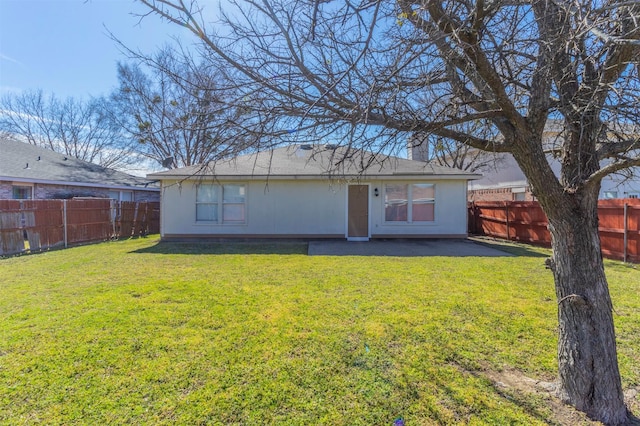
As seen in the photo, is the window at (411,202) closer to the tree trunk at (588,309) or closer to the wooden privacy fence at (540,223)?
the wooden privacy fence at (540,223)

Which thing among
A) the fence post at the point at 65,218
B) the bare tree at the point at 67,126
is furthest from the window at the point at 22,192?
the bare tree at the point at 67,126

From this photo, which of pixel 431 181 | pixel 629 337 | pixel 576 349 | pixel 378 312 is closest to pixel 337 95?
pixel 576 349

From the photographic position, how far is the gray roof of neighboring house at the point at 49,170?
1277 centimetres

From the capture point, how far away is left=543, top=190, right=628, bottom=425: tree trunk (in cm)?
230

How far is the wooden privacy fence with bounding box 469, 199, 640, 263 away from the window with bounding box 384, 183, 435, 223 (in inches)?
131

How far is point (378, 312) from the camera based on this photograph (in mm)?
4363

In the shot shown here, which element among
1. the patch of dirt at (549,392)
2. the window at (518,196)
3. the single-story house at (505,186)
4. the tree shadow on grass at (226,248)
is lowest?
the patch of dirt at (549,392)

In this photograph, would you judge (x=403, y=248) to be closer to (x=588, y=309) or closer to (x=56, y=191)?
(x=588, y=309)

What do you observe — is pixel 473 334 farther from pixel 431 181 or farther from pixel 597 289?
pixel 431 181

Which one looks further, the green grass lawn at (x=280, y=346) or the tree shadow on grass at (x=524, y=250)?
the tree shadow on grass at (x=524, y=250)

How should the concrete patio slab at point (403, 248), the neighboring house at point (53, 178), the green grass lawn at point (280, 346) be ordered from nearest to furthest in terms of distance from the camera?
the green grass lawn at point (280, 346)
the concrete patio slab at point (403, 248)
the neighboring house at point (53, 178)

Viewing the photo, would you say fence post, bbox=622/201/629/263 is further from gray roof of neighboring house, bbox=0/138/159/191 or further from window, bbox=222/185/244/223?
gray roof of neighboring house, bbox=0/138/159/191

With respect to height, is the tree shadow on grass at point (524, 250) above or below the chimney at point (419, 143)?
below

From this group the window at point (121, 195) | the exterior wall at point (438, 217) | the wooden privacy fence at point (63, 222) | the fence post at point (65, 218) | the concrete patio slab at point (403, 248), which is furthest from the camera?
the window at point (121, 195)
